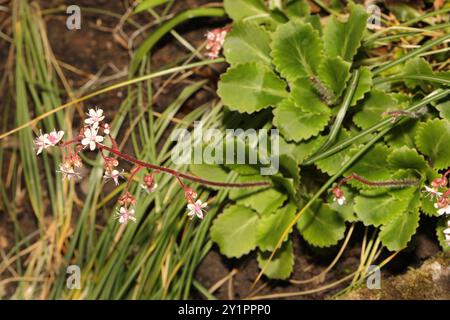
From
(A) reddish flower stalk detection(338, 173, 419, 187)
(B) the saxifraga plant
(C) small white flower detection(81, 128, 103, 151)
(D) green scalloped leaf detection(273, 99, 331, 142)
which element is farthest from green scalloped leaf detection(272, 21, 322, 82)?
(C) small white flower detection(81, 128, 103, 151)

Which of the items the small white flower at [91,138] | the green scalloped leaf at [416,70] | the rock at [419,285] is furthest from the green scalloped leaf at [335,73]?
the small white flower at [91,138]

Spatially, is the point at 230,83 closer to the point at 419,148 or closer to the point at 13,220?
the point at 419,148

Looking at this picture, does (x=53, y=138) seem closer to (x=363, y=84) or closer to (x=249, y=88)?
(x=249, y=88)

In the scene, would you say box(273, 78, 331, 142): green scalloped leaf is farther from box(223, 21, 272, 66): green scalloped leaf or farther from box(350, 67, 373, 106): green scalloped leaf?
box(223, 21, 272, 66): green scalloped leaf

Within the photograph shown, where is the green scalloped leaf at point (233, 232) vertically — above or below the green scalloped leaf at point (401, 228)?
above

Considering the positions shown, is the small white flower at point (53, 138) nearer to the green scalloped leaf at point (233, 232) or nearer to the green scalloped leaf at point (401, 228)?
the green scalloped leaf at point (233, 232)

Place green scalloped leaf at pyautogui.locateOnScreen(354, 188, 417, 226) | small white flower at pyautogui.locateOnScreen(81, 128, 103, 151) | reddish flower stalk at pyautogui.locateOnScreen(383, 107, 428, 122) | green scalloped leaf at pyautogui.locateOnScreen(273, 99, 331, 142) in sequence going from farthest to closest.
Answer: green scalloped leaf at pyautogui.locateOnScreen(273, 99, 331, 142) < green scalloped leaf at pyautogui.locateOnScreen(354, 188, 417, 226) < reddish flower stalk at pyautogui.locateOnScreen(383, 107, 428, 122) < small white flower at pyautogui.locateOnScreen(81, 128, 103, 151)
